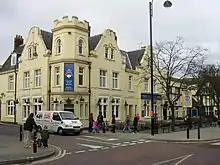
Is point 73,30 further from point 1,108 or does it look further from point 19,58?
point 1,108

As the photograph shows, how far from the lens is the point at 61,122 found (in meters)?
28.4

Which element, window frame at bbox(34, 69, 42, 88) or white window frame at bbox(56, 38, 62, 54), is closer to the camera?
white window frame at bbox(56, 38, 62, 54)

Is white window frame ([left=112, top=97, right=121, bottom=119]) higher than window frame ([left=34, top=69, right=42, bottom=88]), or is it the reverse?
window frame ([left=34, top=69, right=42, bottom=88])

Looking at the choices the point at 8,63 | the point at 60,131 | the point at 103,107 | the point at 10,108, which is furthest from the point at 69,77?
the point at 8,63

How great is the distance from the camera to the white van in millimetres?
28016

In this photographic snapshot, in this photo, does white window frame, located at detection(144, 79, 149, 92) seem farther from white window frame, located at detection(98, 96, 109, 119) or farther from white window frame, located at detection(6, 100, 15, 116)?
white window frame, located at detection(6, 100, 15, 116)

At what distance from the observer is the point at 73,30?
124 ft

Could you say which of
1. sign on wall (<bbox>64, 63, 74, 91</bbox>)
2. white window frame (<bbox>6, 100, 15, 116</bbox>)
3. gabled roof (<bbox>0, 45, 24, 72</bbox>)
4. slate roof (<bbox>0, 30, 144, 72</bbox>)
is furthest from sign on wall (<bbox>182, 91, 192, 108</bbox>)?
gabled roof (<bbox>0, 45, 24, 72</bbox>)

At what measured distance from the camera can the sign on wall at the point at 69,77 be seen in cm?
3672

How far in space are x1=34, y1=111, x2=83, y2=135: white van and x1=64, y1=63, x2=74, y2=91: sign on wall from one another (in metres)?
6.61

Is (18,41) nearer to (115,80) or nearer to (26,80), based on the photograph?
(26,80)

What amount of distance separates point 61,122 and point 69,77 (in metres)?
9.13

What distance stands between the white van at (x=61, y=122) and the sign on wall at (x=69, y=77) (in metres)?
6.61

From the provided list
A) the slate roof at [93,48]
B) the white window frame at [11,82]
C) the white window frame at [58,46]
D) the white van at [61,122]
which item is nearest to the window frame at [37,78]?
the slate roof at [93,48]
